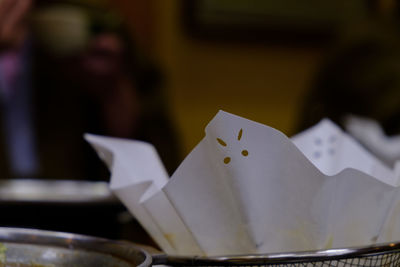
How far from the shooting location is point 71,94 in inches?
109

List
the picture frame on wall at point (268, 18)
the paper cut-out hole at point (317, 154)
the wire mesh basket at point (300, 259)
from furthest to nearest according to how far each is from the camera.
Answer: the picture frame on wall at point (268, 18)
the paper cut-out hole at point (317, 154)
the wire mesh basket at point (300, 259)

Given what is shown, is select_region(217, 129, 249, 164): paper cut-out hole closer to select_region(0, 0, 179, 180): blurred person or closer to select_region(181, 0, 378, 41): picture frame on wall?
select_region(0, 0, 179, 180): blurred person

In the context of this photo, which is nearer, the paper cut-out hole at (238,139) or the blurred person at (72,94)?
the paper cut-out hole at (238,139)

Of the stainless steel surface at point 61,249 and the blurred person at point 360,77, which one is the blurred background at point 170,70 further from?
the stainless steel surface at point 61,249

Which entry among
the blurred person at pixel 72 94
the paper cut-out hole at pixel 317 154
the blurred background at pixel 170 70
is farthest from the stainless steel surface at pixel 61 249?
the blurred person at pixel 72 94

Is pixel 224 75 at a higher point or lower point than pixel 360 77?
lower

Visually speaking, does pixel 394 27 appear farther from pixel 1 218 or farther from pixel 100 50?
pixel 1 218

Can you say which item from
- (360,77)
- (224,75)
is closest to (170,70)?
(224,75)

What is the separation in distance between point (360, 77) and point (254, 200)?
184 cm

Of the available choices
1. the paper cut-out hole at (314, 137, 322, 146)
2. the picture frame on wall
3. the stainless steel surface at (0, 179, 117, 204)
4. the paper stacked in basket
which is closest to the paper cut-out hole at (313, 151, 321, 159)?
the paper cut-out hole at (314, 137, 322, 146)

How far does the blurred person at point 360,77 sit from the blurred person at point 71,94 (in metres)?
0.73

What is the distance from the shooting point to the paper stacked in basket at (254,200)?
46cm

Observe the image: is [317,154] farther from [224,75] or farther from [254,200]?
[224,75]

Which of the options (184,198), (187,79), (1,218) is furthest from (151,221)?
(187,79)
